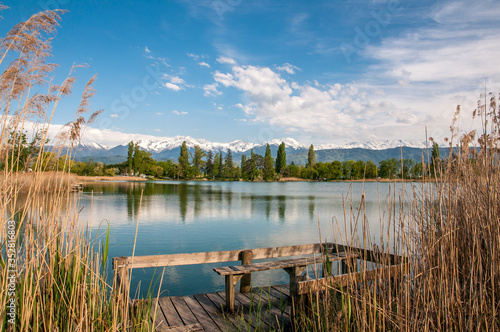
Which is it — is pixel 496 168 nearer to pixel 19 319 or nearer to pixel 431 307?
pixel 431 307

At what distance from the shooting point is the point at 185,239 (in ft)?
33.8

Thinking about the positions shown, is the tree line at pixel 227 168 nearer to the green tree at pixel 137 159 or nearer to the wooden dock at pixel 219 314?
the green tree at pixel 137 159

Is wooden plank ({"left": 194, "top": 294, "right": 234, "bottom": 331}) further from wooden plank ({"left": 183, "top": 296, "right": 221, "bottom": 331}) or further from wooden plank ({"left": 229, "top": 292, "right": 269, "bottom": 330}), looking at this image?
wooden plank ({"left": 229, "top": 292, "right": 269, "bottom": 330})

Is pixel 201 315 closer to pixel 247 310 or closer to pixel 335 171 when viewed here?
pixel 247 310

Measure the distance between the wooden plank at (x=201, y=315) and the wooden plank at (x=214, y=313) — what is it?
4cm

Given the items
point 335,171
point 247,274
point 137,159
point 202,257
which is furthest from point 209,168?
point 202,257

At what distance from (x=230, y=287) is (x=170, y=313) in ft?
2.56

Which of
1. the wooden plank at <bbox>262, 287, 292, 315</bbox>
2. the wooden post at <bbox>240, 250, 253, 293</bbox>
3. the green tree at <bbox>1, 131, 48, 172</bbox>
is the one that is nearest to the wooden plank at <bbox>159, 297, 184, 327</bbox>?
the wooden post at <bbox>240, 250, 253, 293</bbox>

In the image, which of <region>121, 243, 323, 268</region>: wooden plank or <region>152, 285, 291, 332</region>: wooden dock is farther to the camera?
<region>121, 243, 323, 268</region>: wooden plank

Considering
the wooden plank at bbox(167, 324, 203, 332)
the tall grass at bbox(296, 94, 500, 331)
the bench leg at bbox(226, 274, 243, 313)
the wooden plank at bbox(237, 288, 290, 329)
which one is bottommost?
the wooden plank at bbox(237, 288, 290, 329)

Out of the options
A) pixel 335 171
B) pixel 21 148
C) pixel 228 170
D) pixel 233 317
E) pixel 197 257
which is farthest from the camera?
pixel 335 171

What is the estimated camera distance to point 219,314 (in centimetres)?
352

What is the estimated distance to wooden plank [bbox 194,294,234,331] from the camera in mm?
3190

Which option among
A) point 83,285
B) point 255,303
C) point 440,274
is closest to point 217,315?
point 255,303
